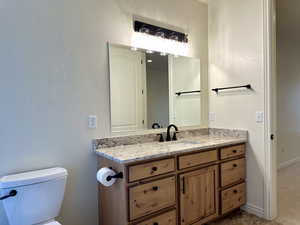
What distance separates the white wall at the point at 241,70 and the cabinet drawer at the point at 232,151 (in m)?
0.11

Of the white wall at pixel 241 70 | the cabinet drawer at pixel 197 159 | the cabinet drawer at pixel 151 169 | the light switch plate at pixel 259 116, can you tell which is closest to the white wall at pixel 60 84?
the cabinet drawer at pixel 151 169

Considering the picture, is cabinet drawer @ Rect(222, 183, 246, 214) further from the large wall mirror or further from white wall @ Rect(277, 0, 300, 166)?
white wall @ Rect(277, 0, 300, 166)

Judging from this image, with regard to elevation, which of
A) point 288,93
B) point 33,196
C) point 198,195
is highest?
point 288,93

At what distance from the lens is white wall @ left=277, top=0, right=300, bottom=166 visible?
416 centimetres

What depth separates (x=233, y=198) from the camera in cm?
234

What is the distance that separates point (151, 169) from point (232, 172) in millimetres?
1141

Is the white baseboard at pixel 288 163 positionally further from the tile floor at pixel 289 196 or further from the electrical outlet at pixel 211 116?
the electrical outlet at pixel 211 116

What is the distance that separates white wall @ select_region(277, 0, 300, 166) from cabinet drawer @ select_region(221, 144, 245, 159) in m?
2.23

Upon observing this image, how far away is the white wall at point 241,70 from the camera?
2.36m

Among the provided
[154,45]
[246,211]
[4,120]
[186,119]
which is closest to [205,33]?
[154,45]

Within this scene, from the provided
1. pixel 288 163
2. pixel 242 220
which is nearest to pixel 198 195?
pixel 242 220

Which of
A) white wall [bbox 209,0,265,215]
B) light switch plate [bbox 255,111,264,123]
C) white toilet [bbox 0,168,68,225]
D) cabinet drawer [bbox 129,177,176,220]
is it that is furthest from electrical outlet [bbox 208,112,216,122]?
white toilet [bbox 0,168,68,225]

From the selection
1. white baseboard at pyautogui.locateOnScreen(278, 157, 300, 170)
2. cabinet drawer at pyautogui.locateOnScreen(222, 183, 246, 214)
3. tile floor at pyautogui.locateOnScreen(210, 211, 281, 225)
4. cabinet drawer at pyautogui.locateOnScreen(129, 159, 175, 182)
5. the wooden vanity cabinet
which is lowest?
tile floor at pyautogui.locateOnScreen(210, 211, 281, 225)

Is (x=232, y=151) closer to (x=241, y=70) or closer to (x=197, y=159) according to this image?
(x=197, y=159)
